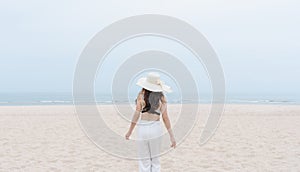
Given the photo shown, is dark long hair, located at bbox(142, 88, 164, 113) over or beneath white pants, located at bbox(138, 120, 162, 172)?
over

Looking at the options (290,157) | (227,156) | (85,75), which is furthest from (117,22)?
(290,157)

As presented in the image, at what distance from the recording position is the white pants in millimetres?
5254

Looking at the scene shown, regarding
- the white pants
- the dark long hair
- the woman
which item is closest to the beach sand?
the white pants

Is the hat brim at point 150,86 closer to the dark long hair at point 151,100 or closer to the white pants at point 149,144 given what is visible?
the dark long hair at point 151,100

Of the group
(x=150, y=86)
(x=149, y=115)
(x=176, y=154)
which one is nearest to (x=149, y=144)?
(x=149, y=115)

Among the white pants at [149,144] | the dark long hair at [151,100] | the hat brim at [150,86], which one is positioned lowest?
the white pants at [149,144]

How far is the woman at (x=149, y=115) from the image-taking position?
17.2 feet

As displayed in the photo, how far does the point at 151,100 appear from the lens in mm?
5312

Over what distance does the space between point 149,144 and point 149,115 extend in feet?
1.50

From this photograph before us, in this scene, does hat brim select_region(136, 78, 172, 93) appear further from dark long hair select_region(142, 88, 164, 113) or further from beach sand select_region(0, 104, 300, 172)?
beach sand select_region(0, 104, 300, 172)

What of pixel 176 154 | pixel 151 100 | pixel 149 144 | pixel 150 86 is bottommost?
pixel 149 144

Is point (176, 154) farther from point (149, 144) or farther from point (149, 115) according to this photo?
point (149, 115)

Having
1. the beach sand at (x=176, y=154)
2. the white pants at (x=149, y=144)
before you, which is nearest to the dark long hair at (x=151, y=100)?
the white pants at (x=149, y=144)

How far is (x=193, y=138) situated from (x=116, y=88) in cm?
471
